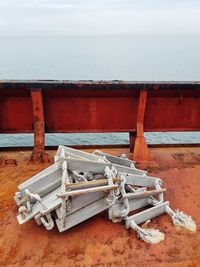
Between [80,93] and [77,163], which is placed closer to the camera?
[77,163]

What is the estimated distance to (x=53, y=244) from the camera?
2.53m

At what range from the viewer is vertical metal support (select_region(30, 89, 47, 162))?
402 cm

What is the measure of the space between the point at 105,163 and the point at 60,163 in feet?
1.49

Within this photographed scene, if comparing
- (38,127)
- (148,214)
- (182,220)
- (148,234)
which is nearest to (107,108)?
(38,127)

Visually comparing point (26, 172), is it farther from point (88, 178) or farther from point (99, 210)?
point (99, 210)

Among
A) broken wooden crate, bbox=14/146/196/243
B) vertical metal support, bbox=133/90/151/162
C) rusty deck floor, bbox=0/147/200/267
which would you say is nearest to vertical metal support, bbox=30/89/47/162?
rusty deck floor, bbox=0/147/200/267

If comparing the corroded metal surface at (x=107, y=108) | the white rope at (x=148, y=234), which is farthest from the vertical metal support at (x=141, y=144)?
the white rope at (x=148, y=234)

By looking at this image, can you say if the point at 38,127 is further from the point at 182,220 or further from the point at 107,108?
the point at 182,220

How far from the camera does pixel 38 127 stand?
13.6 feet

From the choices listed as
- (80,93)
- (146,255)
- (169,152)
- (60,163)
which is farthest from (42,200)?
(169,152)

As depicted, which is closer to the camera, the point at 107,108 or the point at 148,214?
the point at 148,214

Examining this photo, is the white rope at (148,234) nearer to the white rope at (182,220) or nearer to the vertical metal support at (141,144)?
→ the white rope at (182,220)

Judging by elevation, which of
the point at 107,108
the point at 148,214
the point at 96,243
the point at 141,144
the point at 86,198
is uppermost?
the point at 107,108

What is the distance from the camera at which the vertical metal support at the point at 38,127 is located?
4.02m
